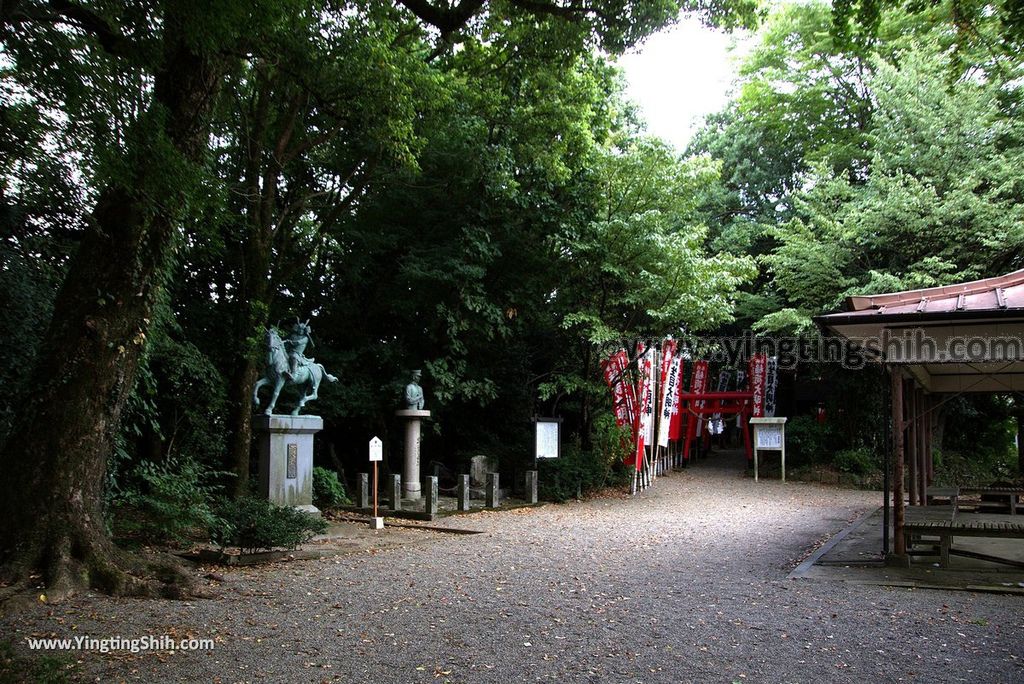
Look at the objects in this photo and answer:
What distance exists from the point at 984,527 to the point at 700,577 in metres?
2.83

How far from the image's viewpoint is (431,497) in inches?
507

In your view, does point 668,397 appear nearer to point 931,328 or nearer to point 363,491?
point 363,491

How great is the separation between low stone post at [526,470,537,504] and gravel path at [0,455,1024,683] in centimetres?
531

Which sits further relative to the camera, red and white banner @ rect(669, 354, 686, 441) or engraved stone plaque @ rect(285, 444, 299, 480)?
red and white banner @ rect(669, 354, 686, 441)

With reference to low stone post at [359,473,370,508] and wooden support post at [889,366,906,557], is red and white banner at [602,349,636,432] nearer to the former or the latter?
low stone post at [359,473,370,508]

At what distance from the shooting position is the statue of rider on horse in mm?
11461

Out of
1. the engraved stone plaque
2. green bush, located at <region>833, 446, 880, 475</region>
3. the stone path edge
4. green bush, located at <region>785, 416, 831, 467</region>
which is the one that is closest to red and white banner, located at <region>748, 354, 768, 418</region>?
green bush, located at <region>785, 416, 831, 467</region>

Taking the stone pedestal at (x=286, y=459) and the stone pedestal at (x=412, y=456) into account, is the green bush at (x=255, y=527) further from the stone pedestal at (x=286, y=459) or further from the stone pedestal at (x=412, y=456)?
the stone pedestal at (x=412, y=456)

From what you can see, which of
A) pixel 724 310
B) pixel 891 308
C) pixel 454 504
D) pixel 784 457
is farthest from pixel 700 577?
pixel 784 457

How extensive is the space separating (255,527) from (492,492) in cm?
625

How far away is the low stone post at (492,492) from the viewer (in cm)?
1410

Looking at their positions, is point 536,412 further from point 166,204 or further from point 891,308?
point 166,204

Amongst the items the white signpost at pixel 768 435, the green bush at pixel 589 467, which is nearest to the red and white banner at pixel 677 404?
the white signpost at pixel 768 435

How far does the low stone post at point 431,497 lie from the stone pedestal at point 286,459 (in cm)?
211
